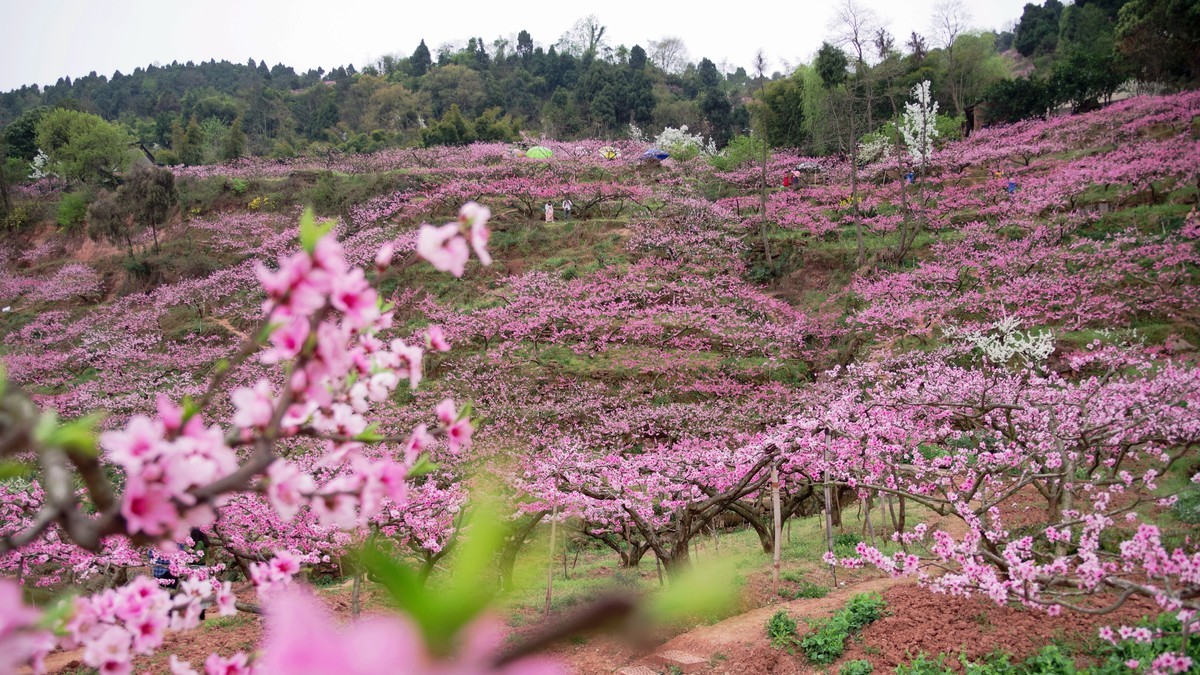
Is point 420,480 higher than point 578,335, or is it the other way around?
point 578,335

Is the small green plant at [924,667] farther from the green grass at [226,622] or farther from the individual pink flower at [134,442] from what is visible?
the green grass at [226,622]

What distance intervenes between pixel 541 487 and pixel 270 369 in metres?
10.3

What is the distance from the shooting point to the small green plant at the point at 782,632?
208 inches

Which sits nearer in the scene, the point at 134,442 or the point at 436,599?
the point at 436,599

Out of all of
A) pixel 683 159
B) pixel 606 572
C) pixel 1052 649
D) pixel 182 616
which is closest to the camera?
pixel 182 616

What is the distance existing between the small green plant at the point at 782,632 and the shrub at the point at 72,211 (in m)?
34.3

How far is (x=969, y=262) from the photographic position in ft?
55.6

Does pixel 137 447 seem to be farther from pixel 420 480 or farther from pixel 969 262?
pixel 969 262

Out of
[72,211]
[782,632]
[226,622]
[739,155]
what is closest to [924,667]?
[782,632]

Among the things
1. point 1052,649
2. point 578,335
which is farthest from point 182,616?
point 578,335

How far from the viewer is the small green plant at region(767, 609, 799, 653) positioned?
5.29 m

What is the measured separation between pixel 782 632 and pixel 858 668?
2.64 feet

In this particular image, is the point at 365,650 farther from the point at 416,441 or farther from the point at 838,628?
the point at 838,628

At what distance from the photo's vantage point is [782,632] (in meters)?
5.39
